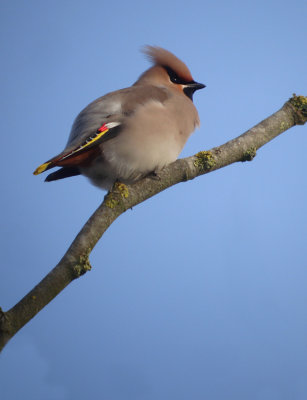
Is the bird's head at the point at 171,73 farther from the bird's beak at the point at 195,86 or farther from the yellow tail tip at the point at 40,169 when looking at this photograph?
the yellow tail tip at the point at 40,169

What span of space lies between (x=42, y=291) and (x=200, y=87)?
9.62ft

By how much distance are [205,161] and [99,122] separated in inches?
31.5

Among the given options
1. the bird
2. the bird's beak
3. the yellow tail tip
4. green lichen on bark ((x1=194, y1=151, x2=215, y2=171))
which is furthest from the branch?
the bird's beak

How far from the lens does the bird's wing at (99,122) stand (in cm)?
337

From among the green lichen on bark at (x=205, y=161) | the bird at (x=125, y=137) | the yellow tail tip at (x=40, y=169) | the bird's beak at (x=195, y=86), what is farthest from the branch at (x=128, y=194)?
the bird's beak at (x=195, y=86)

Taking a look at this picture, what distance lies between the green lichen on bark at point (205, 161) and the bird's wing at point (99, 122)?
25.8 inches

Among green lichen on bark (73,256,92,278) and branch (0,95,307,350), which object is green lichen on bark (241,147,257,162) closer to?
branch (0,95,307,350)

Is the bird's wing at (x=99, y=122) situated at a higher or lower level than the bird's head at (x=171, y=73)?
lower

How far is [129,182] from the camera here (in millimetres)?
3756

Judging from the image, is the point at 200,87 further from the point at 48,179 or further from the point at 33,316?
the point at 33,316

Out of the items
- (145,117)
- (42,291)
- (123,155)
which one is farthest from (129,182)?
(42,291)

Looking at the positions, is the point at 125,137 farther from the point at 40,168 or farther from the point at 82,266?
the point at 82,266

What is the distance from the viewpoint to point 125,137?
11.9ft

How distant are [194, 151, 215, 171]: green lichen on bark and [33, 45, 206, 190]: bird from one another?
1.02 feet
